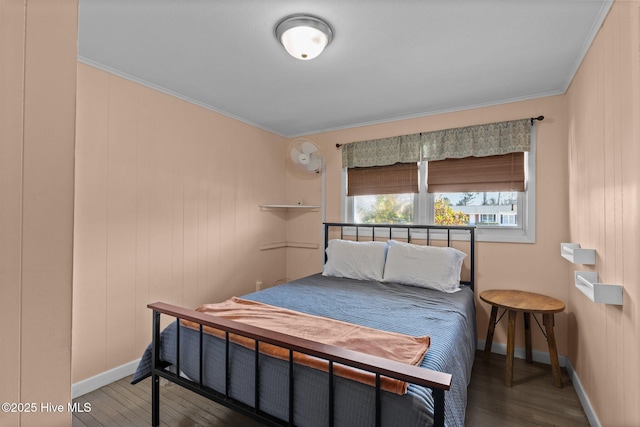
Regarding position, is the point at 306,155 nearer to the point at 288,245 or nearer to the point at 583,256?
the point at 288,245

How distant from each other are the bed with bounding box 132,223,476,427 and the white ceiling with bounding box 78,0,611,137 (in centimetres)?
160

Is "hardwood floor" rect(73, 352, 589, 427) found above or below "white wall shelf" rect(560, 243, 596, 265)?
below

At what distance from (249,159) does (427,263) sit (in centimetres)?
234

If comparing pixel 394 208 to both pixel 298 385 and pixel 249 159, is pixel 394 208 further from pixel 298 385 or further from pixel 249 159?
pixel 298 385

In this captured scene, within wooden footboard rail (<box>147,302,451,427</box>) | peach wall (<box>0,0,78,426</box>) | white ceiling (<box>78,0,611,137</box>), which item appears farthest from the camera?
white ceiling (<box>78,0,611,137</box>)

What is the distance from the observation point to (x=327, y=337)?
171 cm

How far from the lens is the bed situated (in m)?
1.25

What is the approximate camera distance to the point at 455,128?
324 cm

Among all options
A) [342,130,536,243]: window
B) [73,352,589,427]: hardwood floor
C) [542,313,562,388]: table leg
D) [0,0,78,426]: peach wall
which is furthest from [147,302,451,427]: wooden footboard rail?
Result: [342,130,536,243]: window

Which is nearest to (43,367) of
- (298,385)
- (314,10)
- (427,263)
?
(298,385)

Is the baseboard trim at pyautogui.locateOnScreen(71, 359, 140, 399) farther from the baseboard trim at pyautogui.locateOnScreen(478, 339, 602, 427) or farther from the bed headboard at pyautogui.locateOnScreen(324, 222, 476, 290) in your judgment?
the baseboard trim at pyautogui.locateOnScreen(478, 339, 602, 427)

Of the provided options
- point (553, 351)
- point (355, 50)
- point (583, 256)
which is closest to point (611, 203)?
point (583, 256)

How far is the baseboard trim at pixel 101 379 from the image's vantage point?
2.27 metres

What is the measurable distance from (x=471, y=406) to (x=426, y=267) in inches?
44.1
